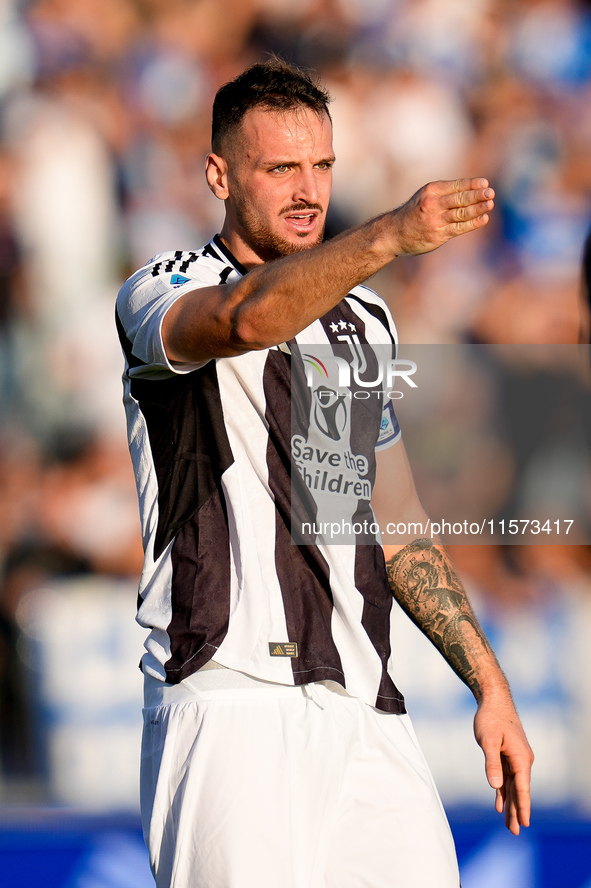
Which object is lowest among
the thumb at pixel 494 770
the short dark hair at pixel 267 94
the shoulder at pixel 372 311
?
the thumb at pixel 494 770

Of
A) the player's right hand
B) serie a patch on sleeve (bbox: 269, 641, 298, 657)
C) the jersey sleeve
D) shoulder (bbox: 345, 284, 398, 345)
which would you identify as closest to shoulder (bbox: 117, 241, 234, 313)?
the jersey sleeve

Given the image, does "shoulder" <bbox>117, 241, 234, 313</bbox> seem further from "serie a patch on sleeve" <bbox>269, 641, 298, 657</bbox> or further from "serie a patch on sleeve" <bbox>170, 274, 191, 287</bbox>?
"serie a patch on sleeve" <bbox>269, 641, 298, 657</bbox>

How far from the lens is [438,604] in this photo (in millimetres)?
2133

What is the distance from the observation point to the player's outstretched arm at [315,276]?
54.0 inches

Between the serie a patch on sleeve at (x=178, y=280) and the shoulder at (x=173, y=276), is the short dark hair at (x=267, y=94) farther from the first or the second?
the serie a patch on sleeve at (x=178, y=280)

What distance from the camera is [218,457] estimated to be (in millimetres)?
1845

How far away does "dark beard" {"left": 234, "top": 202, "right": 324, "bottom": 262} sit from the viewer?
6.80 ft

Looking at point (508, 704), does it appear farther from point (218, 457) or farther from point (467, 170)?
point (467, 170)

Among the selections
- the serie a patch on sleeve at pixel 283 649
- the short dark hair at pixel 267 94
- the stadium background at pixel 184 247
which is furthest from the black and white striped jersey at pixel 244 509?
the stadium background at pixel 184 247

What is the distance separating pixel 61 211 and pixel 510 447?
2079 millimetres

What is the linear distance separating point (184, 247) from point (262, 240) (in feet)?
7.34

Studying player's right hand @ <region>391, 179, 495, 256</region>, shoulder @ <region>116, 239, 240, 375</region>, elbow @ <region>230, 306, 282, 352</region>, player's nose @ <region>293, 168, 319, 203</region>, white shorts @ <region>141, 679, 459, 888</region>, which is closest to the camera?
player's right hand @ <region>391, 179, 495, 256</region>

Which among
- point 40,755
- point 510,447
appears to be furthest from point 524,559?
point 40,755

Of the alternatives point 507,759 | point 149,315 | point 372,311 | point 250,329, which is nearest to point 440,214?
point 250,329
